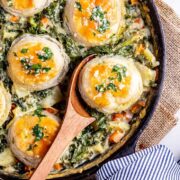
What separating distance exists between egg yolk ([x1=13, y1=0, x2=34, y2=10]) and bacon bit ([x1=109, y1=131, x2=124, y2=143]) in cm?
118

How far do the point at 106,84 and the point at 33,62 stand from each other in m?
0.57

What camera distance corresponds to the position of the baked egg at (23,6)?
12.5 ft

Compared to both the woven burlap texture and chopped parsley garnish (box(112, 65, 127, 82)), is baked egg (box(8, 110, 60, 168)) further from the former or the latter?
the woven burlap texture

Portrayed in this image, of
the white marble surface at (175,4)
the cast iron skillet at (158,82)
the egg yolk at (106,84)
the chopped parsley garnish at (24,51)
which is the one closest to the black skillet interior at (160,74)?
the cast iron skillet at (158,82)

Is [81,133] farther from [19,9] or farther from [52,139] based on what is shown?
[19,9]

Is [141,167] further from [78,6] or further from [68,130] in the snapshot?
[78,6]

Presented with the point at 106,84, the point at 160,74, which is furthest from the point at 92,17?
the point at 160,74

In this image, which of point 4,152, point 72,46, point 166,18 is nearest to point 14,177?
point 4,152

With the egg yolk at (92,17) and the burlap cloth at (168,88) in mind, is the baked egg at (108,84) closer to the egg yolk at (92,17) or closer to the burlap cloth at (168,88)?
the egg yolk at (92,17)

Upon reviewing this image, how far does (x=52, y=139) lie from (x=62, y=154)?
0.64 ft

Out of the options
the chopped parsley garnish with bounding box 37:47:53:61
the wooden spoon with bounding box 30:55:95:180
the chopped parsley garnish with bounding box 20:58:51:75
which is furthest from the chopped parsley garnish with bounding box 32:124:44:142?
the chopped parsley garnish with bounding box 37:47:53:61

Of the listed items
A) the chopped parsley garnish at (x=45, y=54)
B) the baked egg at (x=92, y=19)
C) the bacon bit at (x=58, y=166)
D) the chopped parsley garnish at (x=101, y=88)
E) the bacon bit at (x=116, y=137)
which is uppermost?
the baked egg at (x=92, y=19)

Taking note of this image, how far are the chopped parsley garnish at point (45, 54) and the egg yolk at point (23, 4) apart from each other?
344mm

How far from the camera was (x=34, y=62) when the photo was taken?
12.4ft
